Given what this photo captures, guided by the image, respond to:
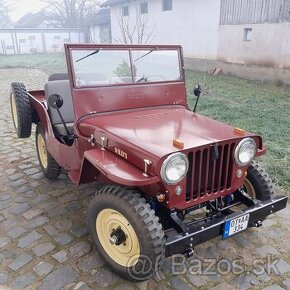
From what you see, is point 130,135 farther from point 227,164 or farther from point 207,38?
point 207,38

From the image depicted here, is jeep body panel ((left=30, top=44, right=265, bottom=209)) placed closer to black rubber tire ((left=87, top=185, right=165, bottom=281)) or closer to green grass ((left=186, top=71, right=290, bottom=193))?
black rubber tire ((left=87, top=185, right=165, bottom=281))

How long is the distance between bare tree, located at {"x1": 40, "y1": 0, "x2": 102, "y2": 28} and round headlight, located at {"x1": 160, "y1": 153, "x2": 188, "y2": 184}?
127ft

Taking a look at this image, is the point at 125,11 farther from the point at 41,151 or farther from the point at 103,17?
the point at 41,151

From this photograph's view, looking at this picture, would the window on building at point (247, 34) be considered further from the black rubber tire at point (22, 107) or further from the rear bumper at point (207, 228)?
the rear bumper at point (207, 228)

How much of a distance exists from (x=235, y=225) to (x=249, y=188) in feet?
2.20

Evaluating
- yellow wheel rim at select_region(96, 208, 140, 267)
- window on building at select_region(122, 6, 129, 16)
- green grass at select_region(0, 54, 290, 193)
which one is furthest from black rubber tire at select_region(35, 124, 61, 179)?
window on building at select_region(122, 6, 129, 16)

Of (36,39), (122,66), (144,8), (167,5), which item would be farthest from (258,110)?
(36,39)

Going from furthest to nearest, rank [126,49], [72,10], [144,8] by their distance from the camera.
A: [72,10] → [144,8] → [126,49]

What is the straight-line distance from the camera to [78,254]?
2.81 metres

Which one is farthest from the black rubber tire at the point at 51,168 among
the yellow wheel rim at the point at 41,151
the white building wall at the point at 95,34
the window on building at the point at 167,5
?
the white building wall at the point at 95,34

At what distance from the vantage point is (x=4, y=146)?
5414 mm

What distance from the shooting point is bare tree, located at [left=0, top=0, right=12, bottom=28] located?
1907 inches

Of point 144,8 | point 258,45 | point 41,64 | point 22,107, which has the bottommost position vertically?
point 41,64

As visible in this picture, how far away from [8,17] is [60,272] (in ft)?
190
